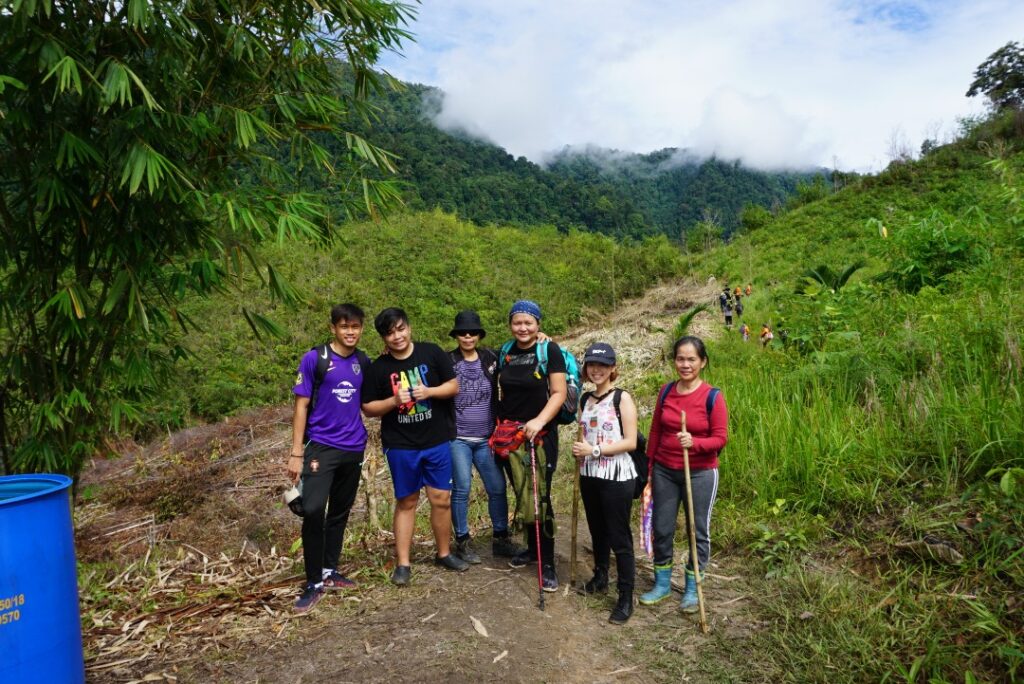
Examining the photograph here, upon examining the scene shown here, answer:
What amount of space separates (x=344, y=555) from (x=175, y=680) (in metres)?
1.52

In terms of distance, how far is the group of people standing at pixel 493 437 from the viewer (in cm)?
310

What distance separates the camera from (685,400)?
10.2 ft

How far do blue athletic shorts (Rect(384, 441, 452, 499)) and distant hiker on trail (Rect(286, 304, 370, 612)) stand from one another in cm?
22

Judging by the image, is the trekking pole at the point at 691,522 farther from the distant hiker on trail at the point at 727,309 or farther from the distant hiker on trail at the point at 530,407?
the distant hiker on trail at the point at 727,309

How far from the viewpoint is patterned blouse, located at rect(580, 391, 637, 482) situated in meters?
3.09

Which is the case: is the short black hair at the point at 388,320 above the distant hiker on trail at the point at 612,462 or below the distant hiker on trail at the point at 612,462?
above

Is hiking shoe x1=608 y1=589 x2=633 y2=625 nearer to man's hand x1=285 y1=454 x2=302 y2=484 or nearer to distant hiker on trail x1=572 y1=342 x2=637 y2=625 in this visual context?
distant hiker on trail x1=572 y1=342 x2=637 y2=625

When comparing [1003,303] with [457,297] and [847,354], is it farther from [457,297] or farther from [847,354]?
[457,297]

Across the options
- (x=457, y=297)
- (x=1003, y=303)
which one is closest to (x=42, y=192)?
(x=1003, y=303)

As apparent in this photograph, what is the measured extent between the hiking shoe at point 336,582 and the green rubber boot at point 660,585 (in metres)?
1.64

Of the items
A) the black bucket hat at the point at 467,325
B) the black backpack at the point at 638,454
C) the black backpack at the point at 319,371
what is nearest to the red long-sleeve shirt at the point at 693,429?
the black backpack at the point at 638,454

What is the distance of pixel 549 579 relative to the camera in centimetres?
343

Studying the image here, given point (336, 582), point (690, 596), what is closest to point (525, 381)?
point (690, 596)

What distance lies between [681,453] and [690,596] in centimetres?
73
